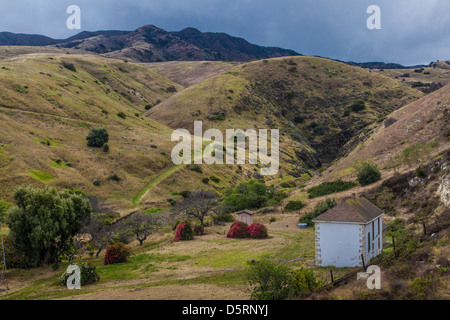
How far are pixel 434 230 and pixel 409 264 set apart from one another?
6.56m

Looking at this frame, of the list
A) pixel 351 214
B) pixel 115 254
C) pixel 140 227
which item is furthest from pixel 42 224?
pixel 351 214

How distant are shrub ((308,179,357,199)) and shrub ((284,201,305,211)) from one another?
10.0 ft

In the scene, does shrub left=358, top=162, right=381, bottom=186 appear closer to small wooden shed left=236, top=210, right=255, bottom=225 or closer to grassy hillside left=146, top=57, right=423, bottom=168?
small wooden shed left=236, top=210, right=255, bottom=225

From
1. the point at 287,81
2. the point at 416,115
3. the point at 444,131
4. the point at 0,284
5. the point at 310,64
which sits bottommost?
the point at 0,284

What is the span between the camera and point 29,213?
3209 centimetres

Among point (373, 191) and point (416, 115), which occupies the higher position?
point (416, 115)

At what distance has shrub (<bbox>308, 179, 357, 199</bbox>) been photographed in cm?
5203

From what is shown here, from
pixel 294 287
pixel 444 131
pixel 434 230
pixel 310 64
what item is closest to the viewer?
pixel 294 287

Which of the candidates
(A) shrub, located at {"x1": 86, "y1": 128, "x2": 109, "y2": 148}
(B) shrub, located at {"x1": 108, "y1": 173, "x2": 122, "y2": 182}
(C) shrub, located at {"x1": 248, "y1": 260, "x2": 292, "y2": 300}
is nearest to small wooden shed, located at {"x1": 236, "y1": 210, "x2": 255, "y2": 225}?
(B) shrub, located at {"x1": 108, "y1": 173, "x2": 122, "y2": 182}

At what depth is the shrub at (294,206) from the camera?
51.4 m

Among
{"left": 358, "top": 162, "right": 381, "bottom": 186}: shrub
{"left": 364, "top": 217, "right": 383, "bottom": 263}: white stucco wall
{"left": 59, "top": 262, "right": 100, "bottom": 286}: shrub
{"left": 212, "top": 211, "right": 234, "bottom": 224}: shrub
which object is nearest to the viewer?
{"left": 364, "top": 217, "right": 383, "bottom": 263}: white stucco wall

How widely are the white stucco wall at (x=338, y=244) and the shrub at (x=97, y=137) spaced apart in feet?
180
